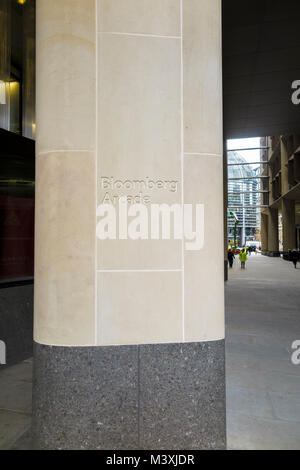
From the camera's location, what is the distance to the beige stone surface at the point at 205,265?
3508 millimetres

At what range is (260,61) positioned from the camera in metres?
12.5

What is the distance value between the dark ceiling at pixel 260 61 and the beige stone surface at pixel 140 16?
23.0 ft

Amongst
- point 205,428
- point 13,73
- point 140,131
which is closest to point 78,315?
point 205,428

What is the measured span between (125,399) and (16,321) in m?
3.73

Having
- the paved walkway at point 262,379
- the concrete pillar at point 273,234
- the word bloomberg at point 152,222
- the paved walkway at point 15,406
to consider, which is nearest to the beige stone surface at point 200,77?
the word bloomberg at point 152,222

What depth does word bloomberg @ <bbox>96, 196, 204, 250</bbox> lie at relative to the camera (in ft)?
11.3

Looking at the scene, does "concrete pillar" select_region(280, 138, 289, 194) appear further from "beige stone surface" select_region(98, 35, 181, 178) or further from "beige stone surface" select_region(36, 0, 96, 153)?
"beige stone surface" select_region(36, 0, 96, 153)

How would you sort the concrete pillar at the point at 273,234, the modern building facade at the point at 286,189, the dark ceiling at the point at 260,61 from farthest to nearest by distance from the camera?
the concrete pillar at the point at 273,234 < the modern building facade at the point at 286,189 < the dark ceiling at the point at 260,61

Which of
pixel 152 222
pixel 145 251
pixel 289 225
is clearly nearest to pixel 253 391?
pixel 145 251

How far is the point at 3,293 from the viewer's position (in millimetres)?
6098

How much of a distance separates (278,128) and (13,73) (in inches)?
712

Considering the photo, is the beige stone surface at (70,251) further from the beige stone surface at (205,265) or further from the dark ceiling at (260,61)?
the dark ceiling at (260,61)

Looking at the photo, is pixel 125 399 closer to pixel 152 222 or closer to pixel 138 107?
pixel 152 222

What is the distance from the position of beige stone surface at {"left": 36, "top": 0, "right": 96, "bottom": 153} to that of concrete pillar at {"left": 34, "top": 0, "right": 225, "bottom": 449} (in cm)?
1
